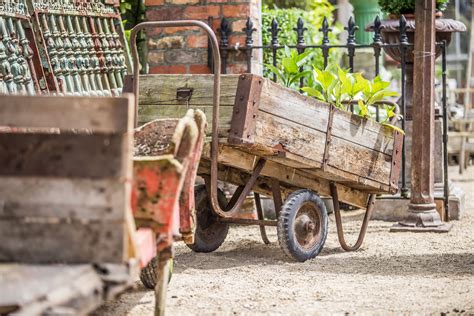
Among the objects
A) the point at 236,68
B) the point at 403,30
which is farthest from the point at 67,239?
the point at 403,30

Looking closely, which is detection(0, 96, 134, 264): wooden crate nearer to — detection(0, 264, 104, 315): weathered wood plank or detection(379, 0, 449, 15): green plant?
detection(0, 264, 104, 315): weathered wood plank

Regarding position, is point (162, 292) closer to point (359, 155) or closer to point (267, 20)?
point (359, 155)

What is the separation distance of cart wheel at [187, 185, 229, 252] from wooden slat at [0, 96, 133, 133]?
2735mm

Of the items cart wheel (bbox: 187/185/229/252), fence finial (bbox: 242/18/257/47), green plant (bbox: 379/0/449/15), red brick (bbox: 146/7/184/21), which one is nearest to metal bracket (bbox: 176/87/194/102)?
cart wheel (bbox: 187/185/229/252)

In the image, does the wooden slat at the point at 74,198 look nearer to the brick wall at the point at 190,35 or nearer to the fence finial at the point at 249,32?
the fence finial at the point at 249,32

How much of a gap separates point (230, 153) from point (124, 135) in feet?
7.86

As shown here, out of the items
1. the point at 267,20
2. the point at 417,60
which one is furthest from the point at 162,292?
the point at 267,20

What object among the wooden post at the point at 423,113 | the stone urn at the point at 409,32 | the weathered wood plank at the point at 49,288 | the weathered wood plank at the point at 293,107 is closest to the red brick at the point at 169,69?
the stone urn at the point at 409,32

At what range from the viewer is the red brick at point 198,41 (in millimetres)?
6570

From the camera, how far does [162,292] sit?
340 centimetres

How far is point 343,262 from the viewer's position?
16.9 feet

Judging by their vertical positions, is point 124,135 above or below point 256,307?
above

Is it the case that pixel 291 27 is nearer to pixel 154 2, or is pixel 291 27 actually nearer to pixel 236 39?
pixel 236 39

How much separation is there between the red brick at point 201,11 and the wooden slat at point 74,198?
4.34 metres
